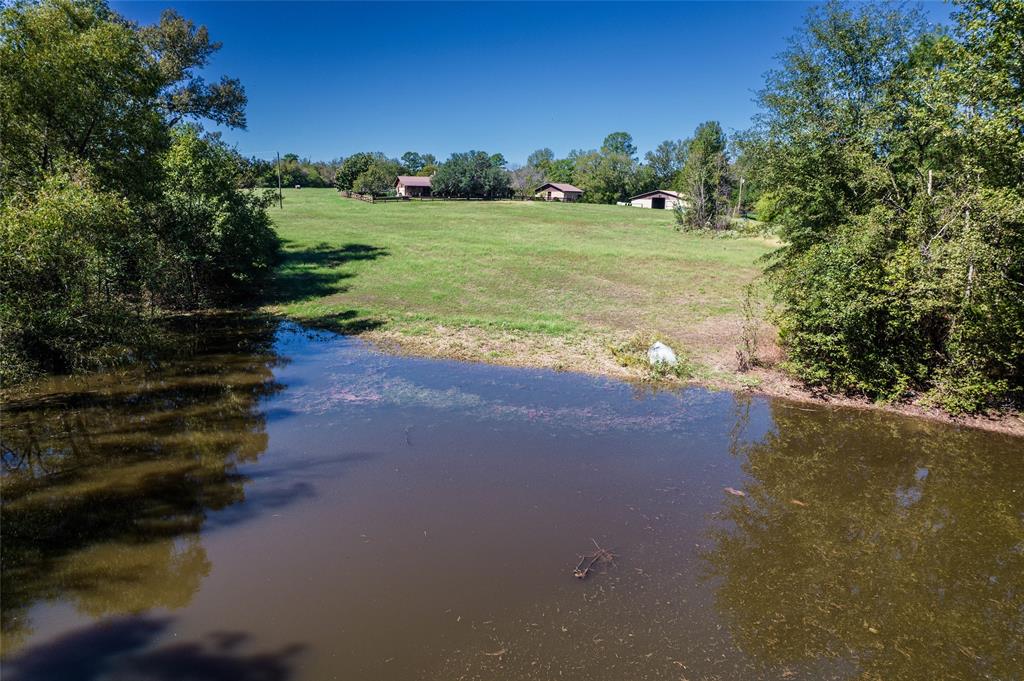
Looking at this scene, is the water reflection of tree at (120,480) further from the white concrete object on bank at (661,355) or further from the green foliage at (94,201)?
the white concrete object on bank at (661,355)

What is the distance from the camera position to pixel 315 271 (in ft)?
95.6

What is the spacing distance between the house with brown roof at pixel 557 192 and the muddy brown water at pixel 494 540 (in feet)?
314

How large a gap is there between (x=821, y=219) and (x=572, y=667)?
50.4 feet

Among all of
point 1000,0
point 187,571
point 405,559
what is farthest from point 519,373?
point 1000,0

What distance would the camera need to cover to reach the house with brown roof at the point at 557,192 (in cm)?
10419

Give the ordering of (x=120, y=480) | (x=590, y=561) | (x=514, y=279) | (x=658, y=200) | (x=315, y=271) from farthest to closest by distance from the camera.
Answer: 1. (x=658, y=200)
2. (x=315, y=271)
3. (x=514, y=279)
4. (x=120, y=480)
5. (x=590, y=561)

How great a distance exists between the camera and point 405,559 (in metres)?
7.16

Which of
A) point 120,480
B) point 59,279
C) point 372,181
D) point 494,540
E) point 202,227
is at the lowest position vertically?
point 494,540

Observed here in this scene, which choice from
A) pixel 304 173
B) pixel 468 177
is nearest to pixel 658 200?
pixel 468 177

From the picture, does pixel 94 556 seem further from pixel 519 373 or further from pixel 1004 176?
pixel 1004 176

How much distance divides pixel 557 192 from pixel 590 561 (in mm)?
103044

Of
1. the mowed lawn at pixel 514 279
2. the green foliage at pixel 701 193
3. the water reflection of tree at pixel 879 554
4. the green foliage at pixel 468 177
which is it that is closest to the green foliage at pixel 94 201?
the mowed lawn at pixel 514 279

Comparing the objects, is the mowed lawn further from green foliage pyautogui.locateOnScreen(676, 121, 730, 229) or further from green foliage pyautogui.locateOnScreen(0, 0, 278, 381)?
green foliage pyautogui.locateOnScreen(676, 121, 730, 229)

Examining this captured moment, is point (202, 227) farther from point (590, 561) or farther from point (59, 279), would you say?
point (590, 561)
